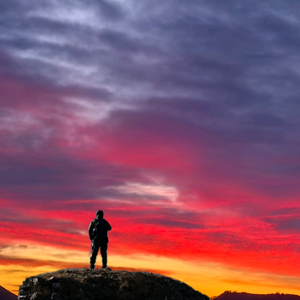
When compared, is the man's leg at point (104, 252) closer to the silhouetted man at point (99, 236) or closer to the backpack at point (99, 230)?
the silhouetted man at point (99, 236)

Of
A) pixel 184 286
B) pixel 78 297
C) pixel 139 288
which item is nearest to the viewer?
pixel 78 297

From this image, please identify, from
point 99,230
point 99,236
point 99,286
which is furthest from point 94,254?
point 99,286

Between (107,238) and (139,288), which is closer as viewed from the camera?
(139,288)

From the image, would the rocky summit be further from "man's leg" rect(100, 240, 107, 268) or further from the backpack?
the backpack

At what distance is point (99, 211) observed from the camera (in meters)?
35.5

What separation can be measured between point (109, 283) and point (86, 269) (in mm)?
2817

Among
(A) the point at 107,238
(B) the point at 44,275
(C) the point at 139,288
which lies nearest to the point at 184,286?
(C) the point at 139,288

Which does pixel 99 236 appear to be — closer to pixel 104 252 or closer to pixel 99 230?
pixel 99 230

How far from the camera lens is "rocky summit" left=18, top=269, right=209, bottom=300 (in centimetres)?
3091

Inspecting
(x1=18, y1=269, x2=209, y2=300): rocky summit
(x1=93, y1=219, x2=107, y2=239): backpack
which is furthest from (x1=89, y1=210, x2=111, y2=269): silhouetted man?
(x1=18, y1=269, x2=209, y2=300): rocky summit

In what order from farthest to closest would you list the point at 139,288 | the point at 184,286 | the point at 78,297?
the point at 184,286
the point at 139,288
the point at 78,297

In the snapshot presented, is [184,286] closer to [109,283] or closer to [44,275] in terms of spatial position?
[109,283]

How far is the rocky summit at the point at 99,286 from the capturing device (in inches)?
1217

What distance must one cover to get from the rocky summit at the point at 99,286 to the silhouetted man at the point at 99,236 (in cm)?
150
